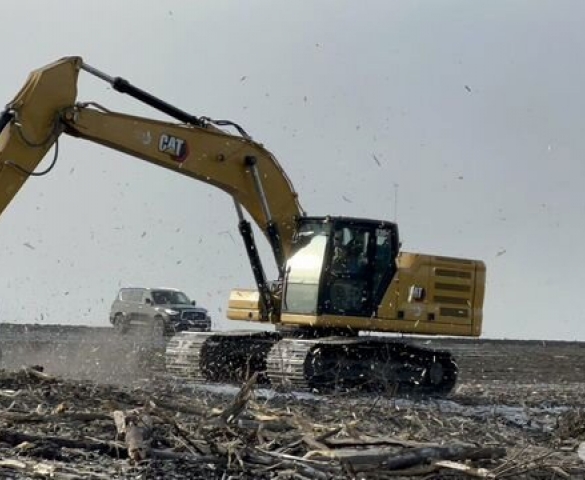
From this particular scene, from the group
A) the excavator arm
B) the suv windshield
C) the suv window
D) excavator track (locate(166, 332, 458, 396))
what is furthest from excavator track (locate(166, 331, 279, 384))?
the suv window

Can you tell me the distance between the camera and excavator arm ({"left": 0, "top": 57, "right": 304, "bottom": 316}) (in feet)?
52.5

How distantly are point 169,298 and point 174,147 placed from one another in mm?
21595

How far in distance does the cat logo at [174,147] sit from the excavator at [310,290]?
20 millimetres

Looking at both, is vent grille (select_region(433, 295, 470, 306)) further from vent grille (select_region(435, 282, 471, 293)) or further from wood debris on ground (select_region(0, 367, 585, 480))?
wood debris on ground (select_region(0, 367, 585, 480))

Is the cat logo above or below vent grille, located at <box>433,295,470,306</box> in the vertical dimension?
above

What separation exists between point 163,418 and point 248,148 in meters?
9.80

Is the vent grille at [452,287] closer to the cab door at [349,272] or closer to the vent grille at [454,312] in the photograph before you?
the vent grille at [454,312]

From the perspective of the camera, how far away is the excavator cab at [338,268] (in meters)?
19.1

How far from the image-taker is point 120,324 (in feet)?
132

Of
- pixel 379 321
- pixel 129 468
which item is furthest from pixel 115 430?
pixel 379 321

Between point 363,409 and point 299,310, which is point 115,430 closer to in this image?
point 363,409

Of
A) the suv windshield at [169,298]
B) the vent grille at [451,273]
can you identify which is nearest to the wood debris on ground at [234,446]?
the vent grille at [451,273]

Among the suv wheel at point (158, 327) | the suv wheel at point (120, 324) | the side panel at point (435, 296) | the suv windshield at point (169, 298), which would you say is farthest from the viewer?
the suv wheel at point (120, 324)

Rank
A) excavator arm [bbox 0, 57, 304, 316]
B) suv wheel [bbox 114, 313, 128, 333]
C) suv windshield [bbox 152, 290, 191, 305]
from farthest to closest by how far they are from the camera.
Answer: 1. suv wheel [bbox 114, 313, 128, 333]
2. suv windshield [bbox 152, 290, 191, 305]
3. excavator arm [bbox 0, 57, 304, 316]
